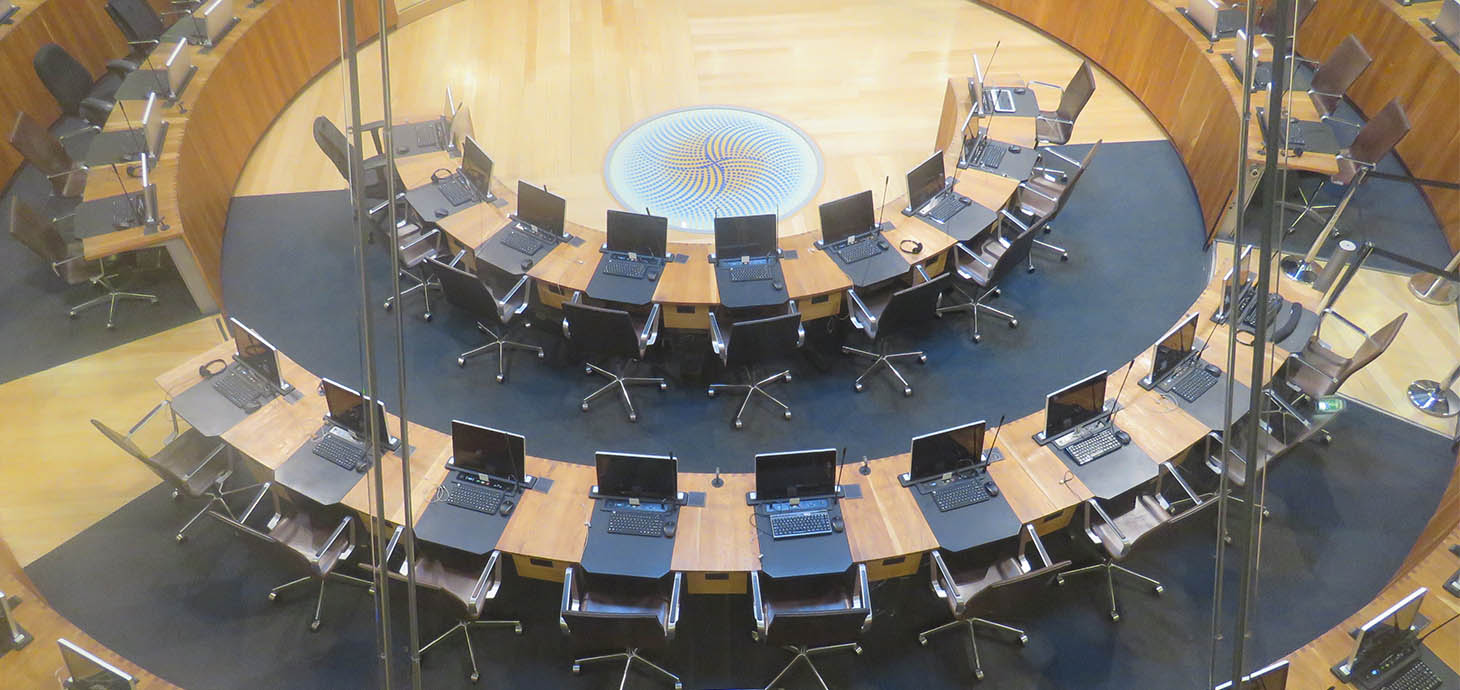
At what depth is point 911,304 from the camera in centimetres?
665

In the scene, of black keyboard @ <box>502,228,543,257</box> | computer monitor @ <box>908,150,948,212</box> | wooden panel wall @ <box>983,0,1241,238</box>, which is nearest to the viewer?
black keyboard @ <box>502,228,543,257</box>

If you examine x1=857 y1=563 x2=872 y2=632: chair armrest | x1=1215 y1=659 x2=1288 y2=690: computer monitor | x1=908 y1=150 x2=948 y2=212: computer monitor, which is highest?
x1=908 y1=150 x2=948 y2=212: computer monitor

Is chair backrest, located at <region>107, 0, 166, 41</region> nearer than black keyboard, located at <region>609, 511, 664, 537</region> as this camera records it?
No

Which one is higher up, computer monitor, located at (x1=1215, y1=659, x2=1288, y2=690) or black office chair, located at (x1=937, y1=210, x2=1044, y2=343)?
computer monitor, located at (x1=1215, y1=659, x2=1288, y2=690)

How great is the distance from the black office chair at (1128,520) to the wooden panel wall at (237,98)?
5.89 meters

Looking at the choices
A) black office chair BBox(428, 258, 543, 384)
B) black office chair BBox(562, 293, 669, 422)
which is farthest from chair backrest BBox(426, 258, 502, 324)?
black office chair BBox(562, 293, 669, 422)

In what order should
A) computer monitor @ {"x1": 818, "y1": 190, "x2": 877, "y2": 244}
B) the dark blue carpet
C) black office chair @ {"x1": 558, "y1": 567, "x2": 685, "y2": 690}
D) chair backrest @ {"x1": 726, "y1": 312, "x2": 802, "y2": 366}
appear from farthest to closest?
computer monitor @ {"x1": 818, "y1": 190, "x2": 877, "y2": 244}, the dark blue carpet, chair backrest @ {"x1": 726, "y1": 312, "x2": 802, "y2": 366}, black office chair @ {"x1": 558, "y1": 567, "x2": 685, "y2": 690}

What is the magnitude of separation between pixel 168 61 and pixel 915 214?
548 cm

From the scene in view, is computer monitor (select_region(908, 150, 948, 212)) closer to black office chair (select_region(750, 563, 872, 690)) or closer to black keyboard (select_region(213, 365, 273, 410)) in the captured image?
black office chair (select_region(750, 563, 872, 690))

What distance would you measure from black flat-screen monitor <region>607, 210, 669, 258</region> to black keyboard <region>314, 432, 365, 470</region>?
2.14m

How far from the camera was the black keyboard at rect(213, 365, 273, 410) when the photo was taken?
602cm

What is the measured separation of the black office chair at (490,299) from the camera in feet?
22.0

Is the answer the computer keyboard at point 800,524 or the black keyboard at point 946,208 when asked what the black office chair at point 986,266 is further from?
the computer keyboard at point 800,524

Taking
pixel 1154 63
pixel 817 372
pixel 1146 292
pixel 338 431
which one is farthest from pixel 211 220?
pixel 1154 63
